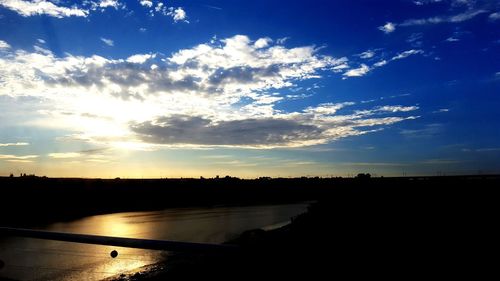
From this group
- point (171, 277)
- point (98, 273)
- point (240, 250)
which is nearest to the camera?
point (240, 250)

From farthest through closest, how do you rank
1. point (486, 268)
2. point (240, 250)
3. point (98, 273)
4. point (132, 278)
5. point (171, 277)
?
point (98, 273) < point (132, 278) < point (171, 277) < point (486, 268) < point (240, 250)

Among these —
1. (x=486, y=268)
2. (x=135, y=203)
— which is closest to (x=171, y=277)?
(x=486, y=268)

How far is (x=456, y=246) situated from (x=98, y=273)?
12.8 metres

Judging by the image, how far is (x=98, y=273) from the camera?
14.3 metres

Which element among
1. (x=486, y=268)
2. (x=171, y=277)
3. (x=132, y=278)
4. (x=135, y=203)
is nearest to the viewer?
(x=486, y=268)

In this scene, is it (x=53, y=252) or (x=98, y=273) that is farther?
(x=53, y=252)

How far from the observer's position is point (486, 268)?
973 centimetres

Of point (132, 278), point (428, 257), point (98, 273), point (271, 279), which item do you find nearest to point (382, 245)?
point (428, 257)

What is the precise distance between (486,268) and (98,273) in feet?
42.4

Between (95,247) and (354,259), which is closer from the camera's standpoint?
(354,259)

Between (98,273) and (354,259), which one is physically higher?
(354,259)

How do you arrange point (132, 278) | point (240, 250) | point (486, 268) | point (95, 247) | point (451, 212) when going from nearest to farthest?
point (240, 250) → point (486, 268) → point (132, 278) → point (451, 212) → point (95, 247)

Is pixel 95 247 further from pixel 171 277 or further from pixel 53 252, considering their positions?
pixel 171 277

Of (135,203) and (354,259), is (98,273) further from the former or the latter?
(135,203)
